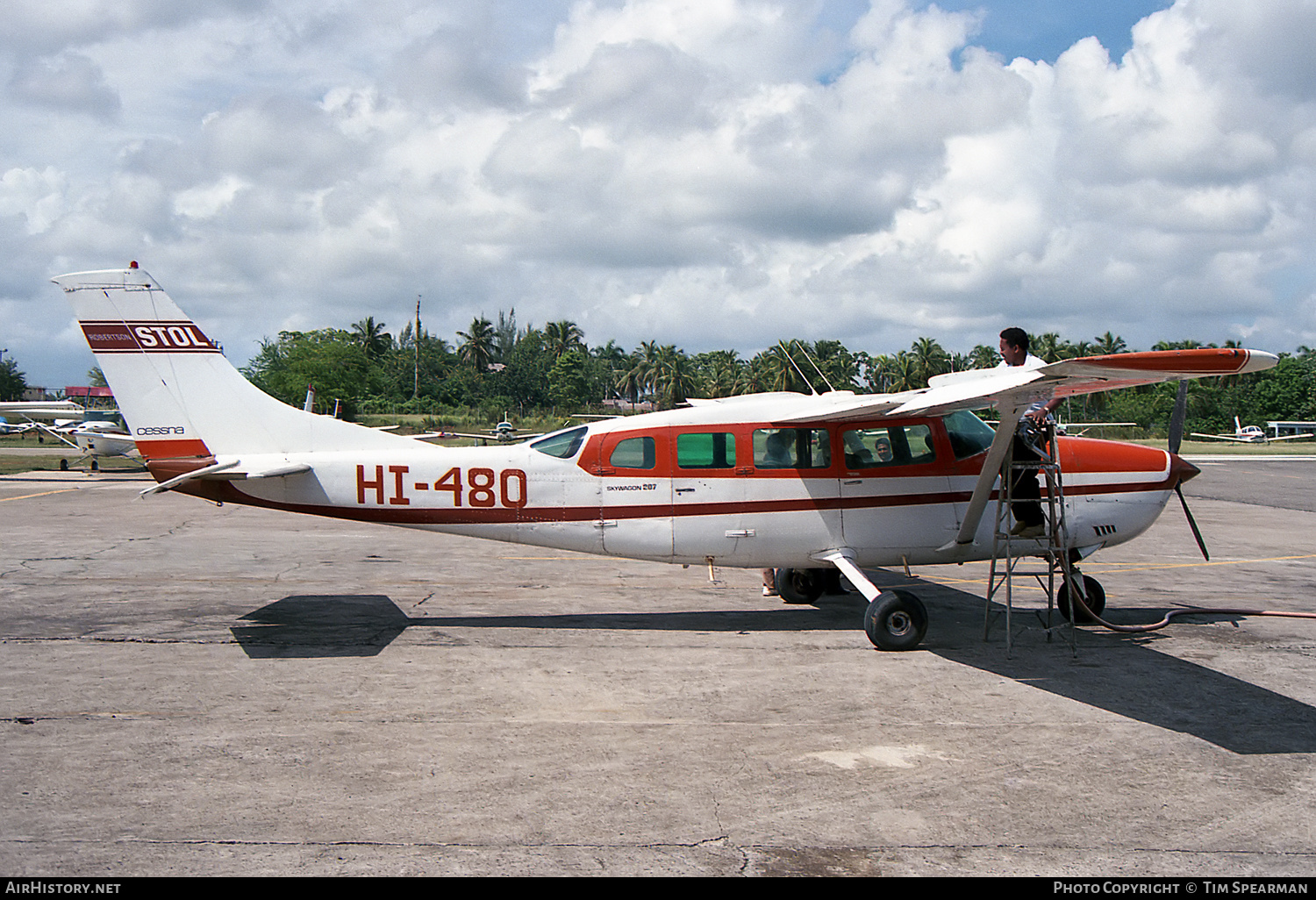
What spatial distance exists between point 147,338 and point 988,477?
28.6 ft

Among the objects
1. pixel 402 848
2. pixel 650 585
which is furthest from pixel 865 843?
pixel 650 585

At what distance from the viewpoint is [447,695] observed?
23.8 feet

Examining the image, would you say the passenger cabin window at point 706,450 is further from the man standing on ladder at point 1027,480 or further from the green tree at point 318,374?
the green tree at point 318,374

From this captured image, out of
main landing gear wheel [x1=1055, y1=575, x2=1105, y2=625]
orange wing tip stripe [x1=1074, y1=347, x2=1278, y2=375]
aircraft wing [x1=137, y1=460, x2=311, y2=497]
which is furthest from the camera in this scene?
main landing gear wheel [x1=1055, y1=575, x2=1105, y2=625]

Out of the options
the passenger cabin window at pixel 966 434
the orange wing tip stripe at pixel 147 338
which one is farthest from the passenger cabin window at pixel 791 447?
the orange wing tip stripe at pixel 147 338

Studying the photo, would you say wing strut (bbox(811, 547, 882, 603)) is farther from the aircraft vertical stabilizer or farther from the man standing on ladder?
the aircraft vertical stabilizer

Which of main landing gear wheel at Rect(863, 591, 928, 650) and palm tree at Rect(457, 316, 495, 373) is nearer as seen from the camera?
main landing gear wheel at Rect(863, 591, 928, 650)

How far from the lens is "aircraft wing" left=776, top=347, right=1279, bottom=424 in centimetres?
635

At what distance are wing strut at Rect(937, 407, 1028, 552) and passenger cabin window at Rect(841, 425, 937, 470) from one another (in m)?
0.67

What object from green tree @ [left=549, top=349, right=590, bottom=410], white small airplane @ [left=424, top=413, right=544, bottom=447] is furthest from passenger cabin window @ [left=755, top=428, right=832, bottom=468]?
green tree @ [left=549, top=349, right=590, bottom=410]

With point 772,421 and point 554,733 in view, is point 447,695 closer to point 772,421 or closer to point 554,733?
point 554,733

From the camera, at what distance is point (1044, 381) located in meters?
7.18

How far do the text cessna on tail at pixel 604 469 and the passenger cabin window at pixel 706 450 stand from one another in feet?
0.05

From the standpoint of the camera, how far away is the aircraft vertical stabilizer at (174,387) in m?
9.22
